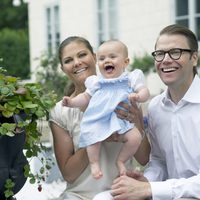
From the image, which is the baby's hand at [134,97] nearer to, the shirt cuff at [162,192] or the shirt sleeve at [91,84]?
the shirt sleeve at [91,84]

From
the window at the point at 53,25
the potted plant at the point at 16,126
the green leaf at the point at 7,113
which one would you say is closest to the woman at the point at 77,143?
the potted plant at the point at 16,126

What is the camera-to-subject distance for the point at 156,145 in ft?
9.73

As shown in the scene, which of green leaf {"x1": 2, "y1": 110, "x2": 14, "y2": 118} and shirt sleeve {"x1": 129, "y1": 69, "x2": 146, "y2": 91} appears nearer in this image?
green leaf {"x1": 2, "y1": 110, "x2": 14, "y2": 118}

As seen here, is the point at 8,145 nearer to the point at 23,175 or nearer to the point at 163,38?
the point at 23,175

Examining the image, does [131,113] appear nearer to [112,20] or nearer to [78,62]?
[78,62]

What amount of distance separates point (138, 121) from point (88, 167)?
35 centimetres

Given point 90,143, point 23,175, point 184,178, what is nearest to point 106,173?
point 90,143

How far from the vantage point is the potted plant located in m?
2.26

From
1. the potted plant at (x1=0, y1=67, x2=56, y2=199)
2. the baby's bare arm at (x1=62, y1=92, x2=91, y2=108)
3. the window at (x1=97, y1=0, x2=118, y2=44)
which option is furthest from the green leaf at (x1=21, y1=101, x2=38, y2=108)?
the window at (x1=97, y1=0, x2=118, y2=44)

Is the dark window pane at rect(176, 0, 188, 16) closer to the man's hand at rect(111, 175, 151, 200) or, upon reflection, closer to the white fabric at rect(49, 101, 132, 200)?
the white fabric at rect(49, 101, 132, 200)

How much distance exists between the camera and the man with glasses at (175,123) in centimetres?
261

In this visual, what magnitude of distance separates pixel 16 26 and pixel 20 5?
5.23 ft

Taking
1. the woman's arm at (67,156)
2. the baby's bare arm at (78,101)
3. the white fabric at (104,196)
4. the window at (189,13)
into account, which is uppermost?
the window at (189,13)

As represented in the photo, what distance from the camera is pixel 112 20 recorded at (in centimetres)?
1331
